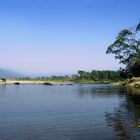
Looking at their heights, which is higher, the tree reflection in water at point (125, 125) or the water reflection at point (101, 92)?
the water reflection at point (101, 92)

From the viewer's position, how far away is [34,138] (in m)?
21.2

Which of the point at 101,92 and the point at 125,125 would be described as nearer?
the point at 125,125

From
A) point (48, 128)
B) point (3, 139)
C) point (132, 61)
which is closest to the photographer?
point (3, 139)

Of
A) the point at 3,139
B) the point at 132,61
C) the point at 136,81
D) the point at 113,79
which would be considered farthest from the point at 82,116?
the point at 113,79

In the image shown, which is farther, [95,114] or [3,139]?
[95,114]

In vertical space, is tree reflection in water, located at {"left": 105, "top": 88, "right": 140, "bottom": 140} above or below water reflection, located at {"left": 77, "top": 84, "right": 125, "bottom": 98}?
below

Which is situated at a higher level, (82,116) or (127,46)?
(127,46)

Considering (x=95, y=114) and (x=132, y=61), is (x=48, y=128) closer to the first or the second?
(x=95, y=114)

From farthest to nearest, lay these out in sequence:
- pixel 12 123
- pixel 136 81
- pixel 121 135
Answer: pixel 136 81 → pixel 12 123 → pixel 121 135

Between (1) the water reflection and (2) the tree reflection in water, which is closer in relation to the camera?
(2) the tree reflection in water

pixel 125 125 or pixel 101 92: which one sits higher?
pixel 101 92

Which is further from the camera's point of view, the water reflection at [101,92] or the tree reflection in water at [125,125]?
the water reflection at [101,92]

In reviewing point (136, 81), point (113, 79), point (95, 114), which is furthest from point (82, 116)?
point (113, 79)

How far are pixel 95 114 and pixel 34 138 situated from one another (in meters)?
13.5
